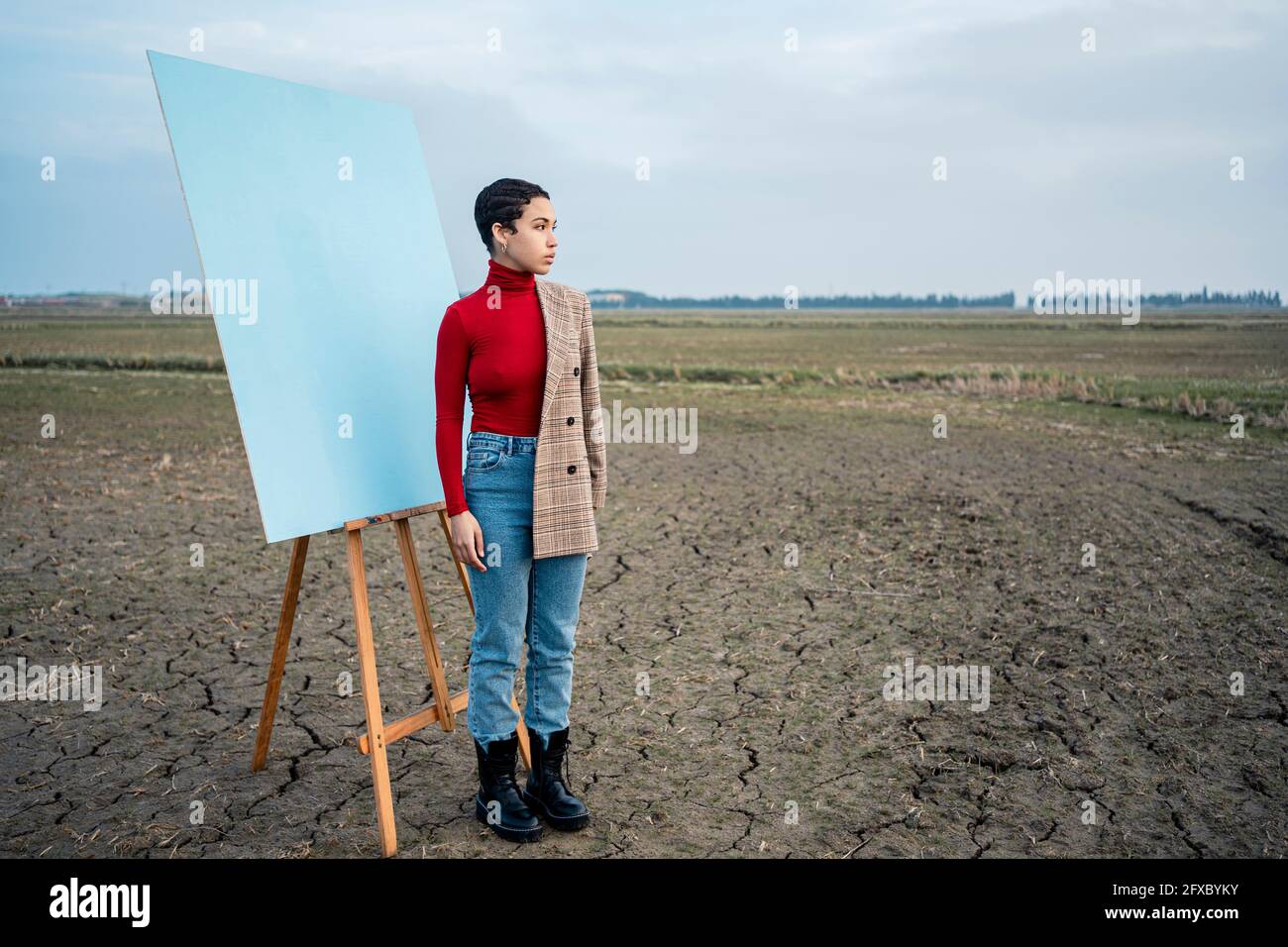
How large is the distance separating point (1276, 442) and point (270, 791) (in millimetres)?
14046

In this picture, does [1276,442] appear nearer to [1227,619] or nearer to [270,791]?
[1227,619]

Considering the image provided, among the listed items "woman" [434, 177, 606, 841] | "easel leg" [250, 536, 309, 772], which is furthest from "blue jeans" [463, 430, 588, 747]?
"easel leg" [250, 536, 309, 772]

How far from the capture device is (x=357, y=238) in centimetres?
329

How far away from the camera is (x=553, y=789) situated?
3322 millimetres

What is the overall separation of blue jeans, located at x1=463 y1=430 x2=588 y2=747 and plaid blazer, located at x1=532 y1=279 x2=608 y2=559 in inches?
2.7

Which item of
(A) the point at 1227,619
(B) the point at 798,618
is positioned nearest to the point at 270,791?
(B) the point at 798,618

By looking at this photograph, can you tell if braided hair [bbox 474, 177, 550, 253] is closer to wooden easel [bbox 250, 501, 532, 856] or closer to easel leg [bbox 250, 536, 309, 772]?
wooden easel [bbox 250, 501, 532, 856]

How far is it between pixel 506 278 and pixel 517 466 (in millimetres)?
617

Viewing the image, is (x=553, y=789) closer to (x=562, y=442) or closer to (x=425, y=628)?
(x=425, y=628)

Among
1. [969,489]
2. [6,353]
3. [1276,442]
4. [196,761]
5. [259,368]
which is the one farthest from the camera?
[6,353]

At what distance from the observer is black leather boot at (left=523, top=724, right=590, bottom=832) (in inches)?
129

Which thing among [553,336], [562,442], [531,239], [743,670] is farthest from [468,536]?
[743,670]

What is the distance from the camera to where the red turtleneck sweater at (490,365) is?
290cm
